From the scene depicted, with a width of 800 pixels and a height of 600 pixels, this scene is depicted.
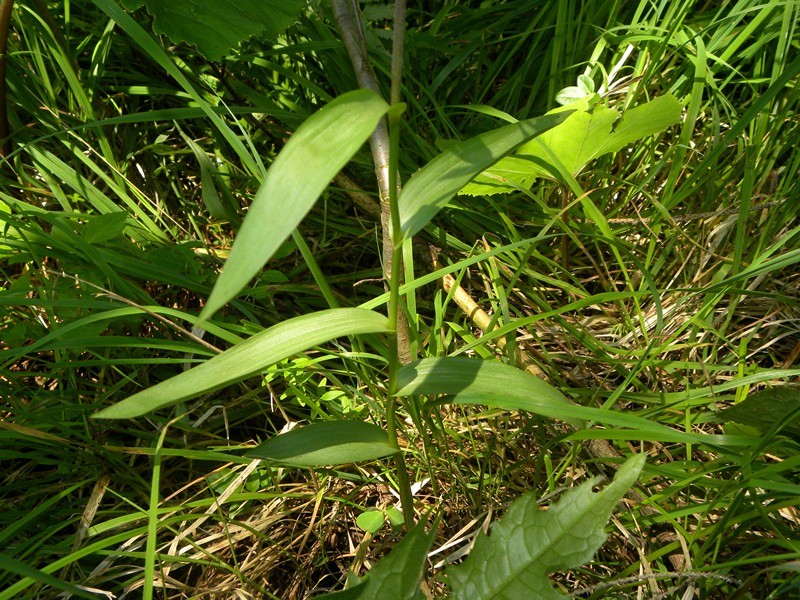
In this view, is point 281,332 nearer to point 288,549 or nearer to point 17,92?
point 288,549

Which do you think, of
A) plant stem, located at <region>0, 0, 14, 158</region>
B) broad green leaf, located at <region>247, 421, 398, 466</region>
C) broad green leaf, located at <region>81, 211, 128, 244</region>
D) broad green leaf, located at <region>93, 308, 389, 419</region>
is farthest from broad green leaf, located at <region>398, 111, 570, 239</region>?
plant stem, located at <region>0, 0, 14, 158</region>

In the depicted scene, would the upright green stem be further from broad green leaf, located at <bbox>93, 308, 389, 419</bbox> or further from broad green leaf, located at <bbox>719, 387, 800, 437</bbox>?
broad green leaf, located at <bbox>719, 387, 800, 437</bbox>

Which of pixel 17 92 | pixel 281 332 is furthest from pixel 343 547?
pixel 17 92

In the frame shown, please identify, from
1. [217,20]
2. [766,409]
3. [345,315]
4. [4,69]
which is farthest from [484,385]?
[4,69]

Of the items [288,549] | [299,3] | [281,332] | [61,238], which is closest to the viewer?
[281,332]

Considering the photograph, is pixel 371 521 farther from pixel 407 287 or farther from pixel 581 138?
pixel 581 138

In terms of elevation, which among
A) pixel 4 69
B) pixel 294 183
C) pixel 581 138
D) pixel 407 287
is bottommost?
pixel 407 287
